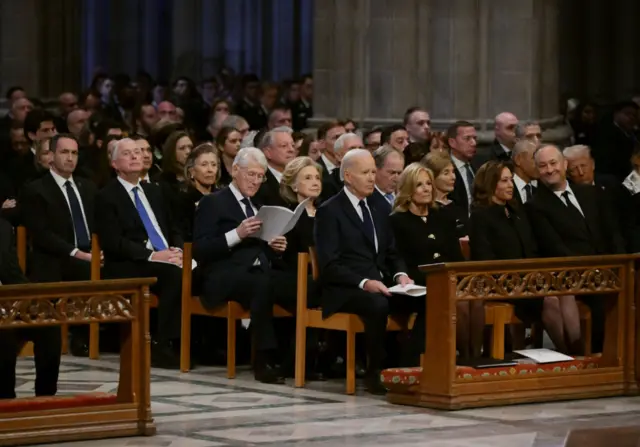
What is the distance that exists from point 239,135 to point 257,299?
2.28 m

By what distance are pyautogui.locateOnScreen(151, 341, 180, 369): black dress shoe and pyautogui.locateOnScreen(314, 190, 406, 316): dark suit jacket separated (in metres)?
1.46

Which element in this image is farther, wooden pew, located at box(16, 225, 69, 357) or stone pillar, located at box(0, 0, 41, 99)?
stone pillar, located at box(0, 0, 41, 99)

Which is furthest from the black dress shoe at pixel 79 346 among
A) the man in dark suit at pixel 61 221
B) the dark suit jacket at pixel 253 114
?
the dark suit jacket at pixel 253 114

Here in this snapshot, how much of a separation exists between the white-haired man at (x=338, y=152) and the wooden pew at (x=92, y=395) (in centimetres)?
360

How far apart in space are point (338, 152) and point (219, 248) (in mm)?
1913

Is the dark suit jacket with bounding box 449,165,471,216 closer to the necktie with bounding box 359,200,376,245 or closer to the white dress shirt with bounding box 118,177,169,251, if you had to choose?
the necktie with bounding box 359,200,376,245

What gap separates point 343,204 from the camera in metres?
12.3

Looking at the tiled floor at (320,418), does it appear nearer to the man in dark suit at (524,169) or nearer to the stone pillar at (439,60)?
the man in dark suit at (524,169)

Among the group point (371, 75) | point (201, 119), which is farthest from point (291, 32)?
point (371, 75)

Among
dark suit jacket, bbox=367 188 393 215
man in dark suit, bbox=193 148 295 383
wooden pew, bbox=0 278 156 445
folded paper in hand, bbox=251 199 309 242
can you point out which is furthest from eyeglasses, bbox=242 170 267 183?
wooden pew, bbox=0 278 156 445

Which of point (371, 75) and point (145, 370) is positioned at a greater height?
point (371, 75)

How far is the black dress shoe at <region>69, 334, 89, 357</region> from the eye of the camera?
45.6ft

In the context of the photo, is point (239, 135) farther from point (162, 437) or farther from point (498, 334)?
Answer: point (162, 437)

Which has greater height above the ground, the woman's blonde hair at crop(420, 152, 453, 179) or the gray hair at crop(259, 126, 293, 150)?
the gray hair at crop(259, 126, 293, 150)
